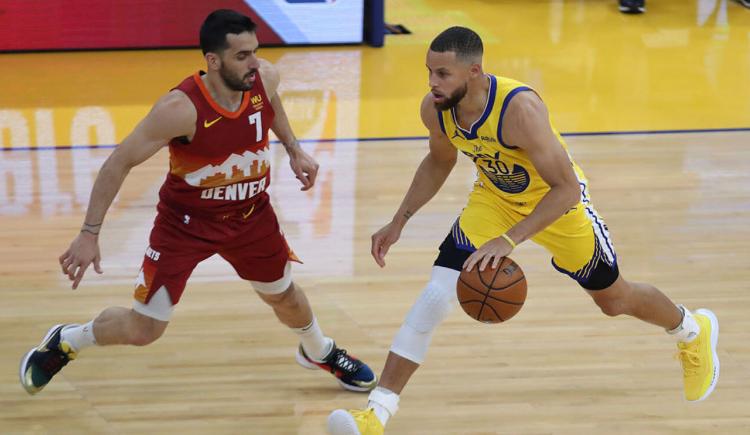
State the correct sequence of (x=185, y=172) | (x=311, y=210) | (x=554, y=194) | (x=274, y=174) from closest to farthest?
(x=554, y=194)
(x=185, y=172)
(x=311, y=210)
(x=274, y=174)

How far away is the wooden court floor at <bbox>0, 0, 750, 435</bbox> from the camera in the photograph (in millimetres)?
4473

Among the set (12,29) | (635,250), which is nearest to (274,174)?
(635,250)

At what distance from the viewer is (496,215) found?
4160mm

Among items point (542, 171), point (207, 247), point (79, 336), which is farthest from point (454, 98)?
point (79, 336)

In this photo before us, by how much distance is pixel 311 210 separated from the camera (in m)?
6.57

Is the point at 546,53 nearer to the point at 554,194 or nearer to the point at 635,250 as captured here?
the point at 635,250

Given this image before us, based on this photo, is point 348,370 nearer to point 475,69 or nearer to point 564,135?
point 475,69

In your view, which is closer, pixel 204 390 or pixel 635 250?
pixel 204 390

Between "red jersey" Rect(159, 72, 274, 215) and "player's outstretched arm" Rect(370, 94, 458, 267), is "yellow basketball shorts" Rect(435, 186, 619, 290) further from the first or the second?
"red jersey" Rect(159, 72, 274, 215)

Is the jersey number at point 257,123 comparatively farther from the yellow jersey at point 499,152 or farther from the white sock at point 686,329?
the white sock at point 686,329

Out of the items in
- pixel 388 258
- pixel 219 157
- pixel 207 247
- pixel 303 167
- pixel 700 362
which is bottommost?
pixel 388 258

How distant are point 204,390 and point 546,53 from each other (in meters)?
6.76

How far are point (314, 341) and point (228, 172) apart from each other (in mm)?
910

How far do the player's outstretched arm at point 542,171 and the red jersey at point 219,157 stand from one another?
0.97 metres
